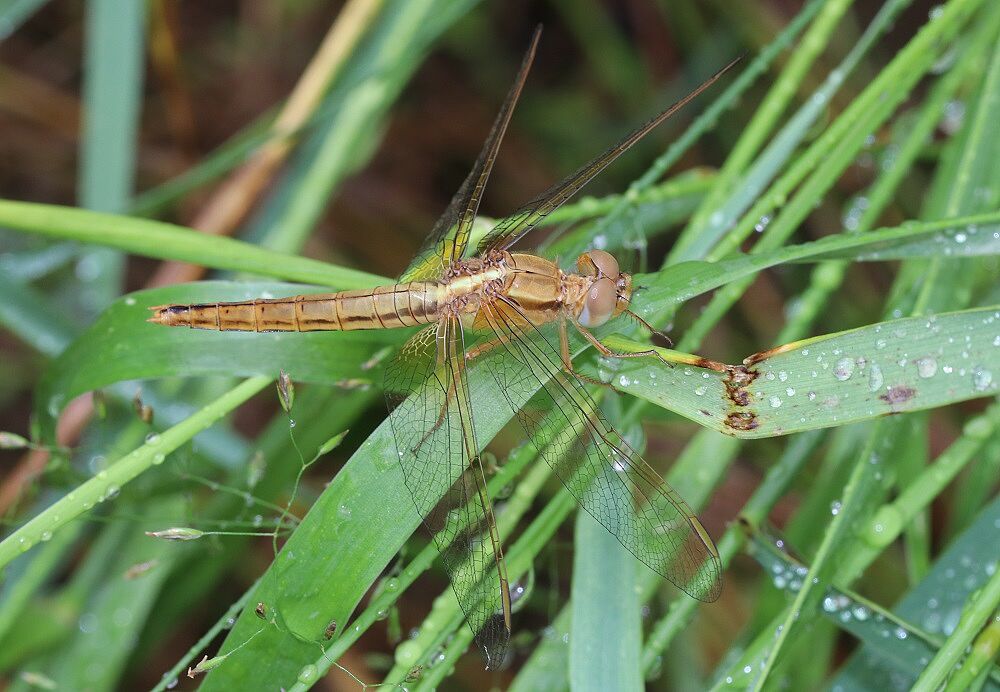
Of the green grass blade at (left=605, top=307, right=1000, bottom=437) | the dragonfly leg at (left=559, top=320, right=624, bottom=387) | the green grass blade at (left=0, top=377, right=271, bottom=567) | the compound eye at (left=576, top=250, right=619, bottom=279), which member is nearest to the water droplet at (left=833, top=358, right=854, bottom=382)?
the green grass blade at (left=605, top=307, right=1000, bottom=437)

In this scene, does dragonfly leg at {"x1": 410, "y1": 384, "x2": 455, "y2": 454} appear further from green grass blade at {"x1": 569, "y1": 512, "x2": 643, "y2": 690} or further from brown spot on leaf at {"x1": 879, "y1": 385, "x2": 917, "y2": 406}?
brown spot on leaf at {"x1": 879, "y1": 385, "x2": 917, "y2": 406}

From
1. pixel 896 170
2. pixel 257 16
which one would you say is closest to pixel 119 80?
pixel 257 16

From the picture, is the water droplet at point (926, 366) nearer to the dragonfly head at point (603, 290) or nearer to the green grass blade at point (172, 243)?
the dragonfly head at point (603, 290)

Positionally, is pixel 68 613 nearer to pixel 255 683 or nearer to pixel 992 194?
pixel 255 683

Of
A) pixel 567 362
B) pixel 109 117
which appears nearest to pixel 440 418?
pixel 567 362

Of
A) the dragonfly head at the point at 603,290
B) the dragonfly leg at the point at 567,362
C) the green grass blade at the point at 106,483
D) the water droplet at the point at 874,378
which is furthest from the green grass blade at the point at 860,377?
the green grass blade at the point at 106,483

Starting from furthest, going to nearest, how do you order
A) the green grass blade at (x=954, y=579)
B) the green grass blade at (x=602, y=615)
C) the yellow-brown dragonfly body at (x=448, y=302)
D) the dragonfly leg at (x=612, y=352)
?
the yellow-brown dragonfly body at (x=448, y=302) < the green grass blade at (x=954, y=579) < the dragonfly leg at (x=612, y=352) < the green grass blade at (x=602, y=615)
